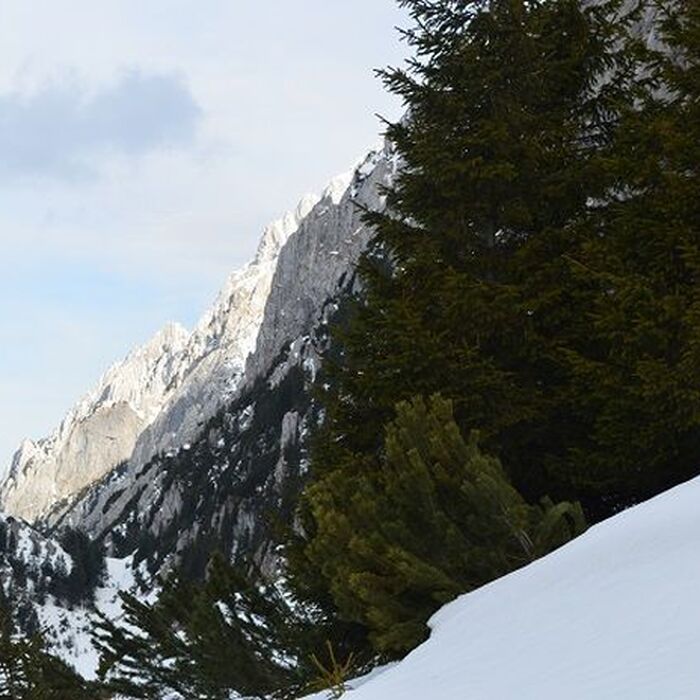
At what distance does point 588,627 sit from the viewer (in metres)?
4.23

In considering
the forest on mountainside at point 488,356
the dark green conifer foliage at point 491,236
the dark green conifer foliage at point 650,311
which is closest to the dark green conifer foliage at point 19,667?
the forest on mountainside at point 488,356

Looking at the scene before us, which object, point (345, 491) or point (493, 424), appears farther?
point (493, 424)

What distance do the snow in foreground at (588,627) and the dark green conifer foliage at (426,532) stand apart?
0.87 m

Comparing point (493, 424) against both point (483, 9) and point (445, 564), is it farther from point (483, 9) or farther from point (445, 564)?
point (483, 9)

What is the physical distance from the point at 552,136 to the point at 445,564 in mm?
6512

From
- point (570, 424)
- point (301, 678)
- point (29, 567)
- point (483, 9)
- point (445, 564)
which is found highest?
point (29, 567)

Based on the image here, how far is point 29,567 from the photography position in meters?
133

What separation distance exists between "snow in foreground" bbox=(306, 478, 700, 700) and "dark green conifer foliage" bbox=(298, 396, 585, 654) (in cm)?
Answer: 87

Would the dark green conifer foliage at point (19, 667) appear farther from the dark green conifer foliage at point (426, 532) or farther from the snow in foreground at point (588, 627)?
the snow in foreground at point (588, 627)

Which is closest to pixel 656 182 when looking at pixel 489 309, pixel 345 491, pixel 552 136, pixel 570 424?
pixel 552 136

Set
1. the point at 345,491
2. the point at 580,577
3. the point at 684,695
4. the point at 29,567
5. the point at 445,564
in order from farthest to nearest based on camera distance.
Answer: the point at 29,567 → the point at 345,491 → the point at 445,564 → the point at 580,577 → the point at 684,695

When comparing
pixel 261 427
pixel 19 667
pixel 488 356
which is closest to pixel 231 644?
pixel 488 356

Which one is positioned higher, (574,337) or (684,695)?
(574,337)

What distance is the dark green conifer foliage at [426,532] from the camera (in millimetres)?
7184
